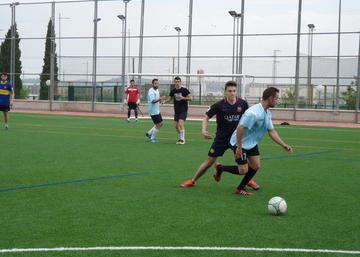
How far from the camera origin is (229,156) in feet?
41.8

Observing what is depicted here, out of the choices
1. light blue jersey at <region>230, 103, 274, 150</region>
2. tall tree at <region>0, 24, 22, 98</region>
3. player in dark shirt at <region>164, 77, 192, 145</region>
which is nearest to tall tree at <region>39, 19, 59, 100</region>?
tall tree at <region>0, 24, 22, 98</region>

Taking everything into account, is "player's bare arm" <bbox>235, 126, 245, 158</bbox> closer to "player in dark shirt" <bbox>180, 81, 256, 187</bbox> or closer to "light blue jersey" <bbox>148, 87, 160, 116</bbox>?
"player in dark shirt" <bbox>180, 81, 256, 187</bbox>

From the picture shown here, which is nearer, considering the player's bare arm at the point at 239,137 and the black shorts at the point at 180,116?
the player's bare arm at the point at 239,137

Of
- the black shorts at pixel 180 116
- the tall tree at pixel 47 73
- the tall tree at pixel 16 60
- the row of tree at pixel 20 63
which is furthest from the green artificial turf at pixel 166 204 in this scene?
the tall tree at pixel 16 60

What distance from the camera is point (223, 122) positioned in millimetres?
8438

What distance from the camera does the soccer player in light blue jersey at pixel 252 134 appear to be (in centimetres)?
720

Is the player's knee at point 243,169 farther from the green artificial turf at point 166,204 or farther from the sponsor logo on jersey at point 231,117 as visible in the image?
the sponsor logo on jersey at point 231,117

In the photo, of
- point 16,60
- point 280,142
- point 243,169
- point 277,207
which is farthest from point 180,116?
point 16,60

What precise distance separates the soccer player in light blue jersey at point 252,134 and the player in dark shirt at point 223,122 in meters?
0.36

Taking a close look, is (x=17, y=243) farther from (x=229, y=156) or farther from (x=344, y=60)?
(x=344, y=60)

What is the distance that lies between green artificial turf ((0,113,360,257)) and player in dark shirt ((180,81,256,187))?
0.36m

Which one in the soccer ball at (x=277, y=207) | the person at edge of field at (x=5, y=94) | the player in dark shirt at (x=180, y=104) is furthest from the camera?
the person at edge of field at (x=5, y=94)

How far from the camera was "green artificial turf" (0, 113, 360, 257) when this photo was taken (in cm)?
527

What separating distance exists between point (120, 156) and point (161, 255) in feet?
25.0
